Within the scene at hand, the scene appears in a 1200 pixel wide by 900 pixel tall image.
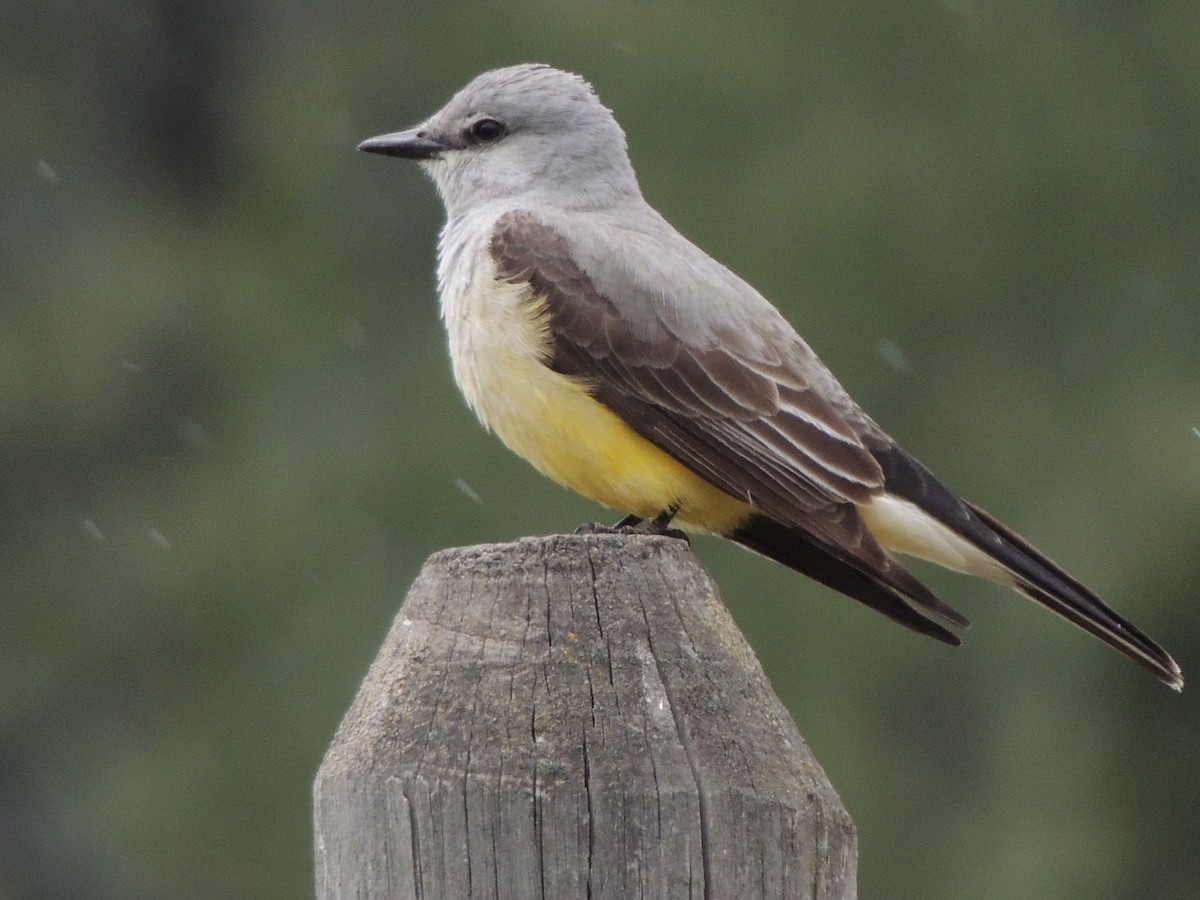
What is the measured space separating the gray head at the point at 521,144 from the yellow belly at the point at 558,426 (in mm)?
803

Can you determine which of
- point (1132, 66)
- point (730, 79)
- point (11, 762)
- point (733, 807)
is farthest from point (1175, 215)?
point (733, 807)

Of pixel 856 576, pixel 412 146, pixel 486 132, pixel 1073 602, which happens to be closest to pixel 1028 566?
pixel 1073 602

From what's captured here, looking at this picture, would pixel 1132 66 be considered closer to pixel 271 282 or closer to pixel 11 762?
pixel 271 282

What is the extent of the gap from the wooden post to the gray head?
270 centimetres

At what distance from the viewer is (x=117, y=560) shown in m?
9.35

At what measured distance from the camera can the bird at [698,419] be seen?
4152 mm

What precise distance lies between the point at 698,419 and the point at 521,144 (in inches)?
50.7

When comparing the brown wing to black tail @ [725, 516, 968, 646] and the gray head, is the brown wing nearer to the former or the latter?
black tail @ [725, 516, 968, 646]

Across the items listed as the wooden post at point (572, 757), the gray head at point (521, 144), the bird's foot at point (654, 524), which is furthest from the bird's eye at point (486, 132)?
the wooden post at point (572, 757)

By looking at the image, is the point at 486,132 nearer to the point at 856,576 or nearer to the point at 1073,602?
the point at 856,576

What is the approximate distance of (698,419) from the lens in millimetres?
4266

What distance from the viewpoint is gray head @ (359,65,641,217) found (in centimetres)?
A: 517

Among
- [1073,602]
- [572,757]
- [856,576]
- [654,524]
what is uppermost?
[572,757]

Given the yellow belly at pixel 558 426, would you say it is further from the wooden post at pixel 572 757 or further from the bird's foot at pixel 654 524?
the wooden post at pixel 572 757
